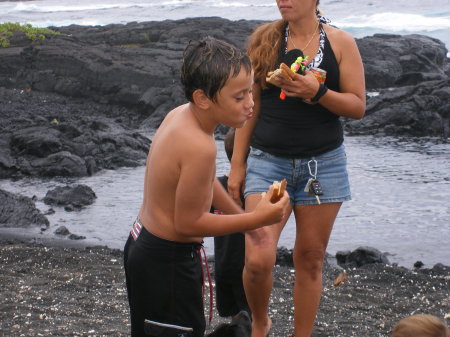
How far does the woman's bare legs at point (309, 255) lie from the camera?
13.8 ft

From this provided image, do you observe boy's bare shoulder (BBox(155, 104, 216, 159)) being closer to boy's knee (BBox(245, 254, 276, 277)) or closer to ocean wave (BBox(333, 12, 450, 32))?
boy's knee (BBox(245, 254, 276, 277))

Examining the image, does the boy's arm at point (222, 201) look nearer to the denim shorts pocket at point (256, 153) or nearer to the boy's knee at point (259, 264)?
the boy's knee at point (259, 264)

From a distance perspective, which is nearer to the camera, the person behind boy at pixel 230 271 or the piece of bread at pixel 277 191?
the piece of bread at pixel 277 191

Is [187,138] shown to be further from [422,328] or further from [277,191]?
[422,328]

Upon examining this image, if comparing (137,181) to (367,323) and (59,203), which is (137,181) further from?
(367,323)

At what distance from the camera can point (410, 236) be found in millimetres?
8570

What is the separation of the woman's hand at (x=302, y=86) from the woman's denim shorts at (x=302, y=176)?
363mm

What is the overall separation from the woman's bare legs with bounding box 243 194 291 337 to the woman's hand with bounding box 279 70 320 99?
0.54 metres

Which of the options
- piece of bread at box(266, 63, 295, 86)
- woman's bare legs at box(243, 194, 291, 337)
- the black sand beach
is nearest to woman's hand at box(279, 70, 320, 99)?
piece of bread at box(266, 63, 295, 86)

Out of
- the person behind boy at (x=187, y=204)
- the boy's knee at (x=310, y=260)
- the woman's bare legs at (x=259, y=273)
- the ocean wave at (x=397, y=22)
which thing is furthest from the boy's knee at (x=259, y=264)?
the ocean wave at (x=397, y=22)

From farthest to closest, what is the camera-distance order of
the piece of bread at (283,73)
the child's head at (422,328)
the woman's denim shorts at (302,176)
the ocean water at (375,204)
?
the ocean water at (375,204) → the woman's denim shorts at (302,176) → the piece of bread at (283,73) → the child's head at (422,328)

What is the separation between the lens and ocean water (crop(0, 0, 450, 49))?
41.2 meters

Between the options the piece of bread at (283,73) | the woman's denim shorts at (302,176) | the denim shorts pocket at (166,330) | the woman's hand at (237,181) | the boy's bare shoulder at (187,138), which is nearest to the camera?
the boy's bare shoulder at (187,138)

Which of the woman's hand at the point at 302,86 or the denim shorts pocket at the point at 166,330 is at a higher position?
the woman's hand at the point at 302,86
